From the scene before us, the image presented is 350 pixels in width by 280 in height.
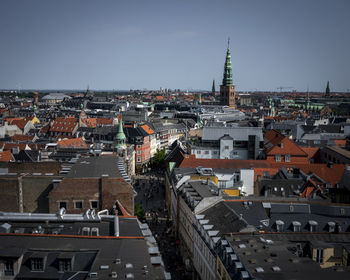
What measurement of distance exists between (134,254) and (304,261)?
38.8ft

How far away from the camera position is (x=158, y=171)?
109 metres

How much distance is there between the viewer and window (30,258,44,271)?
25.2 metres

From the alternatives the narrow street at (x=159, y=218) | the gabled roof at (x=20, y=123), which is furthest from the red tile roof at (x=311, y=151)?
the gabled roof at (x=20, y=123)

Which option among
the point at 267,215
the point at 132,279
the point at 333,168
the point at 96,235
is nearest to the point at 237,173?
the point at 333,168

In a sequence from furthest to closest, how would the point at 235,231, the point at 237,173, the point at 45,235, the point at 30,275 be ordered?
the point at 237,173, the point at 235,231, the point at 45,235, the point at 30,275

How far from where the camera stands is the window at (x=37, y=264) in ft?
82.5

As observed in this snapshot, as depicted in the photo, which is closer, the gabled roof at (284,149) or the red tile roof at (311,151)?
the gabled roof at (284,149)

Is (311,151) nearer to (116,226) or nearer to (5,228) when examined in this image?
(116,226)

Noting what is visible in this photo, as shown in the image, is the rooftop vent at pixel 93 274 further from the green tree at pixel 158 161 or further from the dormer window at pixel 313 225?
the green tree at pixel 158 161

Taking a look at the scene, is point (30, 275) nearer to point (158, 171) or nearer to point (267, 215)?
point (267, 215)

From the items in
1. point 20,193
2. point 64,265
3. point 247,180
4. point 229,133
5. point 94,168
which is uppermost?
point 94,168

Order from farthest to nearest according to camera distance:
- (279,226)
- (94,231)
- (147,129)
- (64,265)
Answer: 1. (147,129)
2. (279,226)
3. (94,231)
4. (64,265)

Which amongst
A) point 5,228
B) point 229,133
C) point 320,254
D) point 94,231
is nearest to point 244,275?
point 320,254

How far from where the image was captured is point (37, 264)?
25234 millimetres
